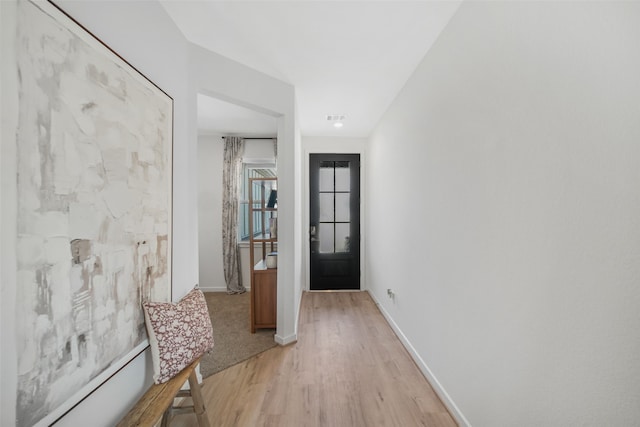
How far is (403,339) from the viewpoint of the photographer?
2619 mm

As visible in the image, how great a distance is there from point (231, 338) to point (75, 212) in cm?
→ 226

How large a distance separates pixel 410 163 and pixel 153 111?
2.03 metres

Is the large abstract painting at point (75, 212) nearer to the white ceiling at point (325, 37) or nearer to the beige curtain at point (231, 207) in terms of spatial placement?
the white ceiling at point (325, 37)

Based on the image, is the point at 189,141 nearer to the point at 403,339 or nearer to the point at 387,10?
the point at 387,10

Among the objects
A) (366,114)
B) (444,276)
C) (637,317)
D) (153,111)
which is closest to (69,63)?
(153,111)

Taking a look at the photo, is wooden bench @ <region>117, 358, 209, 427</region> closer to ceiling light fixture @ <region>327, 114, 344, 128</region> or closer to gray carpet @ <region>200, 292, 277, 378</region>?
gray carpet @ <region>200, 292, 277, 378</region>

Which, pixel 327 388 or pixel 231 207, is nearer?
pixel 327 388

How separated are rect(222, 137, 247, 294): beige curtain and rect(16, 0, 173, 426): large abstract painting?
2.86 m

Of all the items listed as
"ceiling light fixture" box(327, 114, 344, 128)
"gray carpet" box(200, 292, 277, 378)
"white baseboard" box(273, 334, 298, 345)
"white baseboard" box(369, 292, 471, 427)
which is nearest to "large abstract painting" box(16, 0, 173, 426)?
"gray carpet" box(200, 292, 277, 378)

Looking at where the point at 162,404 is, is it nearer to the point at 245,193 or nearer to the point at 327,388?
the point at 327,388

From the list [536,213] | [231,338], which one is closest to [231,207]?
[231,338]

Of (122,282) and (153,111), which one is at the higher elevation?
(153,111)

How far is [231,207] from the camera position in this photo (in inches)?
166

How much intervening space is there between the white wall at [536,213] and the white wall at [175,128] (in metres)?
1.36
